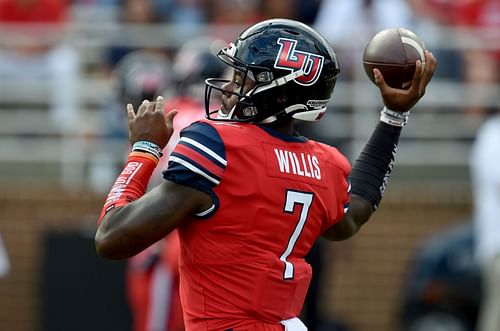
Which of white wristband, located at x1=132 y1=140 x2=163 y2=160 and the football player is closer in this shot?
the football player

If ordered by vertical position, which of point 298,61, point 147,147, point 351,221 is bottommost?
point 351,221

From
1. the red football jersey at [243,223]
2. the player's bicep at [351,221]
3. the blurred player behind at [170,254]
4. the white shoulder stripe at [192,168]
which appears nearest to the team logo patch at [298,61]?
the red football jersey at [243,223]

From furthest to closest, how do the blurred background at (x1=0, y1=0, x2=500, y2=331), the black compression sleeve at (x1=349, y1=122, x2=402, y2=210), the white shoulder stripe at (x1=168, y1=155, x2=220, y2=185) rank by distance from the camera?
the blurred background at (x1=0, y1=0, x2=500, y2=331), the black compression sleeve at (x1=349, y1=122, x2=402, y2=210), the white shoulder stripe at (x1=168, y1=155, x2=220, y2=185)

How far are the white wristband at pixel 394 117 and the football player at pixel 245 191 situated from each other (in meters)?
0.45

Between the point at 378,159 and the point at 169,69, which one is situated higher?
the point at 378,159

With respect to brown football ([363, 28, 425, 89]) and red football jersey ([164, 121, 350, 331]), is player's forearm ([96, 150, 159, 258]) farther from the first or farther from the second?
brown football ([363, 28, 425, 89])

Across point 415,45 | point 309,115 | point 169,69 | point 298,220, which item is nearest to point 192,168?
point 298,220

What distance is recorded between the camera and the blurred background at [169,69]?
10.9 meters

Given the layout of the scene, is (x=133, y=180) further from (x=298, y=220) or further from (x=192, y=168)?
(x=298, y=220)

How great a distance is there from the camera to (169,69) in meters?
10.6

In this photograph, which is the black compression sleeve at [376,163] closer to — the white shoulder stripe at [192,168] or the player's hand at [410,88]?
the player's hand at [410,88]

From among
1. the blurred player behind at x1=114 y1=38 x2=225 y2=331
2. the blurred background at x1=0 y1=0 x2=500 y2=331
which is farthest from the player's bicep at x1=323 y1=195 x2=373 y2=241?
the blurred background at x1=0 y1=0 x2=500 y2=331

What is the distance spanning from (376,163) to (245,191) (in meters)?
0.93

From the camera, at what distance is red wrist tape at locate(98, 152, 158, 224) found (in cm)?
443
